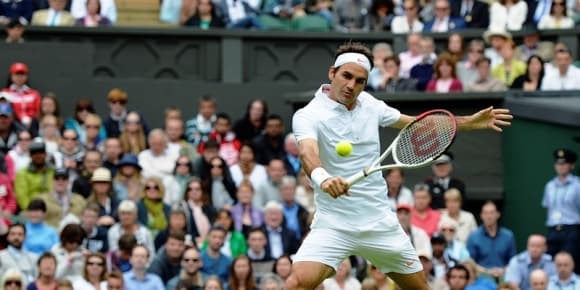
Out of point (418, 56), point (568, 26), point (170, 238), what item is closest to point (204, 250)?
point (170, 238)

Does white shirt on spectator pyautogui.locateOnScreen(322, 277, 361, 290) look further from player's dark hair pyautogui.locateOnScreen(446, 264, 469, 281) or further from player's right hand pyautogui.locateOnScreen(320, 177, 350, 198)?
player's right hand pyautogui.locateOnScreen(320, 177, 350, 198)

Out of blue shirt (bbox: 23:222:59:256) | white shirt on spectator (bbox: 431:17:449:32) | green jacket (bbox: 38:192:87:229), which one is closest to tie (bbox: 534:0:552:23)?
white shirt on spectator (bbox: 431:17:449:32)

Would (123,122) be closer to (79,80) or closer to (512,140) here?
(79,80)

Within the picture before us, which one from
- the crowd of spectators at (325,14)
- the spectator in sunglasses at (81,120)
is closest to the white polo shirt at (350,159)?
the spectator in sunglasses at (81,120)

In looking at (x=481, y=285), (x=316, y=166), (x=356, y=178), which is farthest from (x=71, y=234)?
(x=356, y=178)

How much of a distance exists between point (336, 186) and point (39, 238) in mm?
6759

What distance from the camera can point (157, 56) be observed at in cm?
2122

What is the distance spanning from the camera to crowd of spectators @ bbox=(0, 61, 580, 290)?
15.8m

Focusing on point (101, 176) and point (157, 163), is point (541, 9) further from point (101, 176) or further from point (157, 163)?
point (101, 176)

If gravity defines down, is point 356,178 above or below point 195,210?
above

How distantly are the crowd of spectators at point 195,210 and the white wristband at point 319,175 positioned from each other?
5.29 m

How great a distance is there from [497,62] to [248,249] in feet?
16.8

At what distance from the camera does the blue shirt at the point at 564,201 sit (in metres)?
17.4

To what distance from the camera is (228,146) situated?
18.6m
